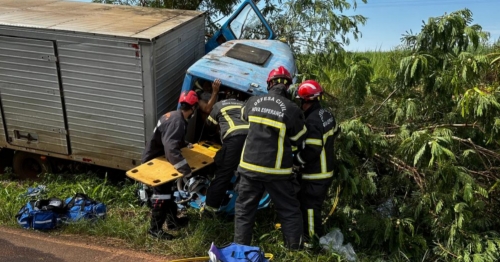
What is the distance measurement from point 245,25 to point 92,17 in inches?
88.5

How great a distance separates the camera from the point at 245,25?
7.50 meters

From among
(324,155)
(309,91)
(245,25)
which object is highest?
(245,25)

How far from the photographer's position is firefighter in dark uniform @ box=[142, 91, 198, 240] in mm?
5172

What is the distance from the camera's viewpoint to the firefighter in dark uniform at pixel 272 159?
4.67 m

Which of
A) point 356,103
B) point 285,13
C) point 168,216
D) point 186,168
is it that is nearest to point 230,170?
point 186,168

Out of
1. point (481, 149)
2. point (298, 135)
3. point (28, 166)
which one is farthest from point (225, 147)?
point (28, 166)

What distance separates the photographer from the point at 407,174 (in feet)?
17.8

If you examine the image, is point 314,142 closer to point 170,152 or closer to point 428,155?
point 428,155

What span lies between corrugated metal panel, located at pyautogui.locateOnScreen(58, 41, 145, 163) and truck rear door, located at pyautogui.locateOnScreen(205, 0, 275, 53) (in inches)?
83.0

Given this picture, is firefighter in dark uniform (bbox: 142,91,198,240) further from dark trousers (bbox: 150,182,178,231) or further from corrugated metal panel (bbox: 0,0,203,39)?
corrugated metal panel (bbox: 0,0,203,39)

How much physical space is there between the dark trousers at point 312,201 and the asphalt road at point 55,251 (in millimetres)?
1519

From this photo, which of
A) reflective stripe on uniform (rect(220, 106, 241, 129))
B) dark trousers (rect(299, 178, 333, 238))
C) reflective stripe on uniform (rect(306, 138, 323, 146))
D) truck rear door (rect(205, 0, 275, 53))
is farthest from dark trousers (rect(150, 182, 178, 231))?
truck rear door (rect(205, 0, 275, 53))

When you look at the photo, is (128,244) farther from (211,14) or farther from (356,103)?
(211,14)

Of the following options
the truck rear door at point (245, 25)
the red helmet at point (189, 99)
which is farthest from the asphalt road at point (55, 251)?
the truck rear door at point (245, 25)
